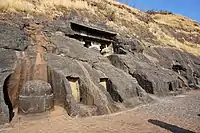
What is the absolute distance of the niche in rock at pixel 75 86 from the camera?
402 inches

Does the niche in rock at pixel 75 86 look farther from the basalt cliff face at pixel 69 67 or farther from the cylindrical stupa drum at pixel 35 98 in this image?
the cylindrical stupa drum at pixel 35 98

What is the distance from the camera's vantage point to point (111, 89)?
1225cm

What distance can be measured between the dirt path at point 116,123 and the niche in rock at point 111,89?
6.54 ft

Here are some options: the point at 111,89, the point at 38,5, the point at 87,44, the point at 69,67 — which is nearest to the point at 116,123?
the point at 69,67

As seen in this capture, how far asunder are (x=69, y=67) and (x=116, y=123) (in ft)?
12.0

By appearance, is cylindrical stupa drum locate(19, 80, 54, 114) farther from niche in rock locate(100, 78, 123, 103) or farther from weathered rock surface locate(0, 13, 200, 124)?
niche in rock locate(100, 78, 123, 103)

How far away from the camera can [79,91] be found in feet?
34.1

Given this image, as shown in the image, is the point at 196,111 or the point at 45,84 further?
the point at 196,111

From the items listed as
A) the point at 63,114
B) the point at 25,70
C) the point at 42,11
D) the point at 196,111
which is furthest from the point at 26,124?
the point at 42,11

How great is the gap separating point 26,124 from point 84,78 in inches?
137

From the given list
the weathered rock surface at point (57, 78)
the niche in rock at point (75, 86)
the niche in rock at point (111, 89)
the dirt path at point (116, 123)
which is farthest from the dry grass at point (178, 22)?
the dirt path at point (116, 123)

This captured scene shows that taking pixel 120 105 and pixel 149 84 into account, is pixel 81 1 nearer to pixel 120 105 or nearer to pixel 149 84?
pixel 149 84

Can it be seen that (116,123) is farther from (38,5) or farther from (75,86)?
(38,5)

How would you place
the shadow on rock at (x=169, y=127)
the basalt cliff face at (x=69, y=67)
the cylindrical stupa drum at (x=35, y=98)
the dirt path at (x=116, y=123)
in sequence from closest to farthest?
the dirt path at (x=116, y=123) < the shadow on rock at (x=169, y=127) < the cylindrical stupa drum at (x=35, y=98) < the basalt cliff face at (x=69, y=67)
